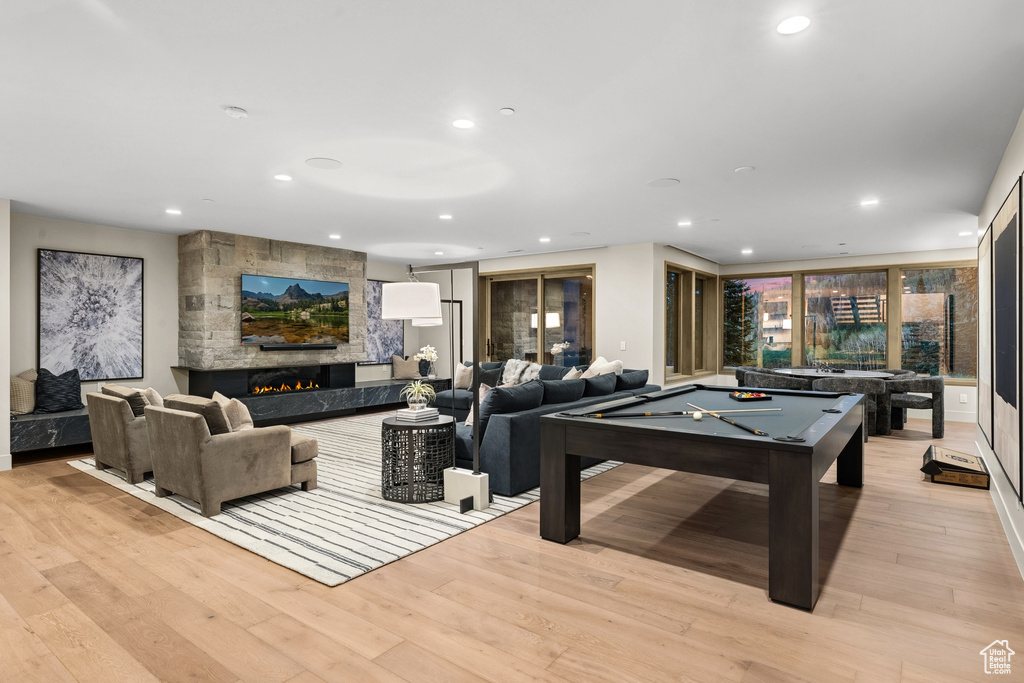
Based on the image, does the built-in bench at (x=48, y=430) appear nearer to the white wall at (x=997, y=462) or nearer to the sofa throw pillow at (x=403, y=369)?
the sofa throw pillow at (x=403, y=369)

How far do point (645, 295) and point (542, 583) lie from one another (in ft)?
18.1

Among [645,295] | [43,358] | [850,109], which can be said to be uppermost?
[850,109]

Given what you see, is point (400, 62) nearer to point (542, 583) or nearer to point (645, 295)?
point (542, 583)

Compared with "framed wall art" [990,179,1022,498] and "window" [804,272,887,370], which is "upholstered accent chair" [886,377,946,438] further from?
"framed wall art" [990,179,1022,498]

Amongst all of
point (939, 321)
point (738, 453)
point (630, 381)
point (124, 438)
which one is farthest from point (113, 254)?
point (939, 321)

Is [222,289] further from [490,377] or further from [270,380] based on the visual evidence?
[490,377]

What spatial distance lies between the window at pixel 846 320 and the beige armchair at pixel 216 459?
8281mm

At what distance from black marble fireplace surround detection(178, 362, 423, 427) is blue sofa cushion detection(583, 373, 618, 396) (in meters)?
4.18

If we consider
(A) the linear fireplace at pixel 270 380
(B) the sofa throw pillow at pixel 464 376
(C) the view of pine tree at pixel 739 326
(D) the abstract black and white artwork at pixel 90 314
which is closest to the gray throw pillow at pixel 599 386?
(B) the sofa throw pillow at pixel 464 376

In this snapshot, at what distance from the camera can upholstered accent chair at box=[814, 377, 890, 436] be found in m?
6.75

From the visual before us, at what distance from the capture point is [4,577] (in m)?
2.94

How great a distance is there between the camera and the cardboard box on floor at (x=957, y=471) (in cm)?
459

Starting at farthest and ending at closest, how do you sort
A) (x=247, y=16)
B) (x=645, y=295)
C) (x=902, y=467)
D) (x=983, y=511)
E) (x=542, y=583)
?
1. (x=645, y=295)
2. (x=902, y=467)
3. (x=983, y=511)
4. (x=542, y=583)
5. (x=247, y=16)

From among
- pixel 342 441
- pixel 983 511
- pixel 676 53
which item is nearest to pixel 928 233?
pixel 983 511
